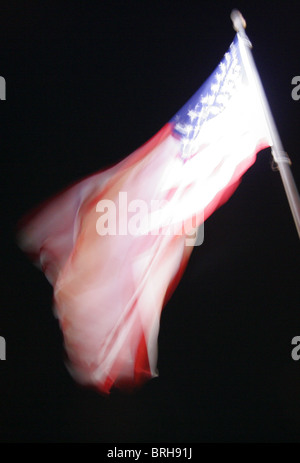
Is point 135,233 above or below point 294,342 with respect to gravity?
above

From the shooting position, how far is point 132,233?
2779 millimetres

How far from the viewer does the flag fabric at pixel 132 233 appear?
225cm

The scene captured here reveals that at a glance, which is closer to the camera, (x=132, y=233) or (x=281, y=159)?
(x=281, y=159)

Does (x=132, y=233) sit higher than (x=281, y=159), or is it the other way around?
(x=132, y=233)

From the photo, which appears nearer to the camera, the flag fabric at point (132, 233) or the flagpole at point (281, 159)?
the flagpole at point (281, 159)

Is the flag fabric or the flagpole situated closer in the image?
the flagpole

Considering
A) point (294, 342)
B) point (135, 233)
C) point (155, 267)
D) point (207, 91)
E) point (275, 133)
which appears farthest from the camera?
point (294, 342)

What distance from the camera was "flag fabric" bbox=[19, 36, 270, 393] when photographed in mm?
2252

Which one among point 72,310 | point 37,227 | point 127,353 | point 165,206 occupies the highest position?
point 37,227

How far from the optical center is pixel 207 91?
2230 mm

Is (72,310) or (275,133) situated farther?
(72,310)

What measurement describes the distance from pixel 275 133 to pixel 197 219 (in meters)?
0.79

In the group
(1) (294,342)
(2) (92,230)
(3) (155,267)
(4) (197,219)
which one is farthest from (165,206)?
(1) (294,342)

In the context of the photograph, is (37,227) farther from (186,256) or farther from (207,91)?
(207,91)
